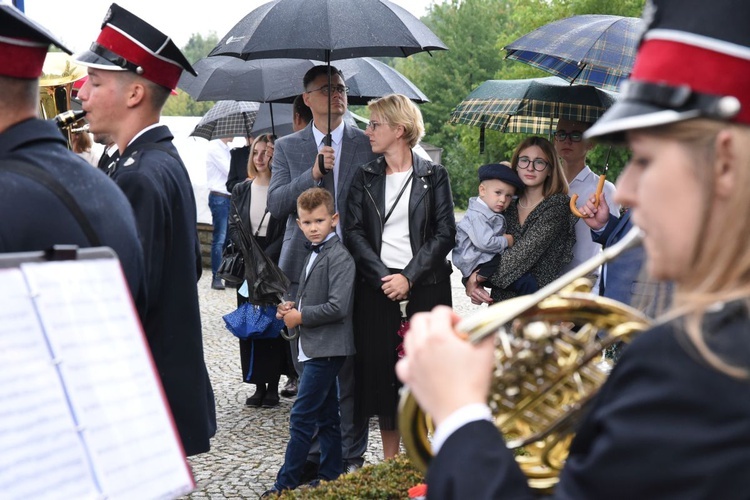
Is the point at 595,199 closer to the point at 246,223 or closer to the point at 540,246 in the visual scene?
the point at 540,246

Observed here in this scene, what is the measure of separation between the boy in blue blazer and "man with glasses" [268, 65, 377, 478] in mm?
223

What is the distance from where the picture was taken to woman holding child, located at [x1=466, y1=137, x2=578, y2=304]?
536 cm

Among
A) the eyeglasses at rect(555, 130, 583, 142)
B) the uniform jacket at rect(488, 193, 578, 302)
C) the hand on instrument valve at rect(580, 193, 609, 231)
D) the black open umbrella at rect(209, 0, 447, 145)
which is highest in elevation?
the black open umbrella at rect(209, 0, 447, 145)

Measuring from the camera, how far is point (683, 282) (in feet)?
4.30

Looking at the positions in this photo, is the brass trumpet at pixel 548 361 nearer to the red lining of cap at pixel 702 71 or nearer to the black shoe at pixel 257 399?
the red lining of cap at pixel 702 71

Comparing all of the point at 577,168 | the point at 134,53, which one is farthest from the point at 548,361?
the point at 577,168

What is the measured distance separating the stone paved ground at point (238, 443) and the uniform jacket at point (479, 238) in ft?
4.33

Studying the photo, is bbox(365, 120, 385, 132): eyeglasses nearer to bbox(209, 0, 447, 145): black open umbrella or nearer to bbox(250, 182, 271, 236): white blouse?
bbox(209, 0, 447, 145): black open umbrella

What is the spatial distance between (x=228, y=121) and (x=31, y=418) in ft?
29.1

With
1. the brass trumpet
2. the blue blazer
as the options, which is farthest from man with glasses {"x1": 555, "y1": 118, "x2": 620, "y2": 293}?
the brass trumpet

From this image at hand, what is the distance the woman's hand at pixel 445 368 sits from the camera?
145 centimetres

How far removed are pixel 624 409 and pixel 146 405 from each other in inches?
35.2

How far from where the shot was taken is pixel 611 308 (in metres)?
1.59

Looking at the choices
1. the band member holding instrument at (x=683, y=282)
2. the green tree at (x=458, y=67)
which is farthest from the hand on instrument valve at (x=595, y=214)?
the green tree at (x=458, y=67)
